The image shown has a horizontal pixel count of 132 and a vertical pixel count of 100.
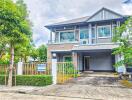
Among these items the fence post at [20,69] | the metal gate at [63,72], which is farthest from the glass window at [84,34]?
the fence post at [20,69]

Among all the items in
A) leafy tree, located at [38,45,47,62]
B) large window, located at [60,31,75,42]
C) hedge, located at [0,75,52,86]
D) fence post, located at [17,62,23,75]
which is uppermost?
large window, located at [60,31,75,42]

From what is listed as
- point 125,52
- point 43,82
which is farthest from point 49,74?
point 125,52

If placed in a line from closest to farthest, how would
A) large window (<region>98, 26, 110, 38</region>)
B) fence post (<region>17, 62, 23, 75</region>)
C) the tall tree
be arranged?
the tall tree → fence post (<region>17, 62, 23, 75</region>) → large window (<region>98, 26, 110, 38</region>)

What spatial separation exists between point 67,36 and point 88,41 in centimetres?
343

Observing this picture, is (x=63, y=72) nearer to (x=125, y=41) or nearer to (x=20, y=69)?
(x=20, y=69)

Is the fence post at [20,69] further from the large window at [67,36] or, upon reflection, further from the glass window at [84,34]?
the glass window at [84,34]

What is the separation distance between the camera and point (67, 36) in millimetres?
29047

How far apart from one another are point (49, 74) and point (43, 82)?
113 cm

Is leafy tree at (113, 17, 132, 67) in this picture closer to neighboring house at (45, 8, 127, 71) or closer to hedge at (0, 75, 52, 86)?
hedge at (0, 75, 52, 86)

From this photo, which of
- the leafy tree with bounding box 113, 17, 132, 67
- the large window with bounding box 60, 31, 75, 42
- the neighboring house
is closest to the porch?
the neighboring house

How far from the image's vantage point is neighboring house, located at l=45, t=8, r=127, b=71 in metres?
25.7

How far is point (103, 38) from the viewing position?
26.6 meters

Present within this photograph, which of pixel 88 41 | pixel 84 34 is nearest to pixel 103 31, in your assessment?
pixel 88 41

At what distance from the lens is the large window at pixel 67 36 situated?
2869 cm
